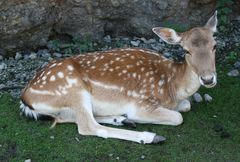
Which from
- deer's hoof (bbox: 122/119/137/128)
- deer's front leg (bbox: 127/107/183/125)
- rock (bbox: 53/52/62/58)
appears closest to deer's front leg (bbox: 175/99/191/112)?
deer's front leg (bbox: 127/107/183/125)

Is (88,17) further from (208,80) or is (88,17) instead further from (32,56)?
(208,80)

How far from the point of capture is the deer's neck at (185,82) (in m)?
6.29

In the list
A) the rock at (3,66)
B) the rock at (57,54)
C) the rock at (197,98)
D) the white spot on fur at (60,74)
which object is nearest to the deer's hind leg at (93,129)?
the white spot on fur at (60,74)

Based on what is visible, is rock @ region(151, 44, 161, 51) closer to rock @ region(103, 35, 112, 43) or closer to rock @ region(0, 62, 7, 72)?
rock @ region(103, 35, 112, 43)

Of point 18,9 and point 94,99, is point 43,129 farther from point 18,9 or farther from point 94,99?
point 18,9

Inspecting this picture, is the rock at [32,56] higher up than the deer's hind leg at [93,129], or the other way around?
the deer's hind leg at [93,129]

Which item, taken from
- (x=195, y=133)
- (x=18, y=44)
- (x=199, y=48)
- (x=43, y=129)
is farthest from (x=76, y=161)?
(x=18, y=44)

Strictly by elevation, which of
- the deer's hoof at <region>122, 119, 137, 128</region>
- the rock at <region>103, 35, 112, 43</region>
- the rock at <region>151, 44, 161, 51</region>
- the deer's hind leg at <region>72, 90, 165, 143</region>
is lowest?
the rock at <region>103, 35, 112, 43</region>

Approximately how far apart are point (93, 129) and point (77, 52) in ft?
6.39

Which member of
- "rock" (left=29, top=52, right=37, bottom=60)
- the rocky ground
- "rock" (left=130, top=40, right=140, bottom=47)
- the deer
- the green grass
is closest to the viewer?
the green grass

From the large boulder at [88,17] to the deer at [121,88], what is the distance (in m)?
1.41

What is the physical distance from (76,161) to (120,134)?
22.8 inches

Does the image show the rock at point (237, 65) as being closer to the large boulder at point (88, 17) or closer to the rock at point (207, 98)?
the rock at point (207, 98)

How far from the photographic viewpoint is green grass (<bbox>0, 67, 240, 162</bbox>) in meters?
5.78
